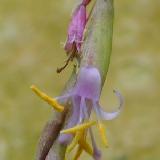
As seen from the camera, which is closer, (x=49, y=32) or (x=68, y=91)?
(x=68, y=91)

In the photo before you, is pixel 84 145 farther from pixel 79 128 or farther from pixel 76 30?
pixel 76 30

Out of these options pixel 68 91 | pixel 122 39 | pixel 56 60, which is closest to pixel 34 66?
pixel 56 60

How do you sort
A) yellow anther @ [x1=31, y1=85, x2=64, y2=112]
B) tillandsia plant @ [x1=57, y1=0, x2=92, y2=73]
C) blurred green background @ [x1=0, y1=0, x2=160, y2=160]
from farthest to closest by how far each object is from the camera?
blurred green background @ [x1=0, y1=0, x2=160, y2=160] → tillandsia plant @ [x1=57, y1=0, x2=92, y2=73] → yellow anther @ [x1=31, y1=85, x2=64, y2=112]

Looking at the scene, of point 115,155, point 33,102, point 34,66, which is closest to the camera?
point 115,155

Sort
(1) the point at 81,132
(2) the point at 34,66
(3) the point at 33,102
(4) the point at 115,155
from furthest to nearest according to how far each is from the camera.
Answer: (2) the point at 34,66 < (3) the point at 33,102 < (4) the point at 115,155 < (1) the point at 81,132

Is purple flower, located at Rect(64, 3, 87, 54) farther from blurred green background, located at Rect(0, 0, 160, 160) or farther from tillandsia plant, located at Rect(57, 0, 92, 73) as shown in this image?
blurred green background, located at Rect(0, 0, 160, 160)

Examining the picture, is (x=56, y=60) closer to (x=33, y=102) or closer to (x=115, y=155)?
(x=33, y=102)

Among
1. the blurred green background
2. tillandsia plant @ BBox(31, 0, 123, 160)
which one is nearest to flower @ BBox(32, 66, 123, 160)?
tillandsia plant @ BBox(31, 0, 123, 160)

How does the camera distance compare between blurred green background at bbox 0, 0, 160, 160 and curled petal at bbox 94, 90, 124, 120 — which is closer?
curled petal at bbox 94, 90, 124, 120

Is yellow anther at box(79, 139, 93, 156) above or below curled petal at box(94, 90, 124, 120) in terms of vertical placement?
below
